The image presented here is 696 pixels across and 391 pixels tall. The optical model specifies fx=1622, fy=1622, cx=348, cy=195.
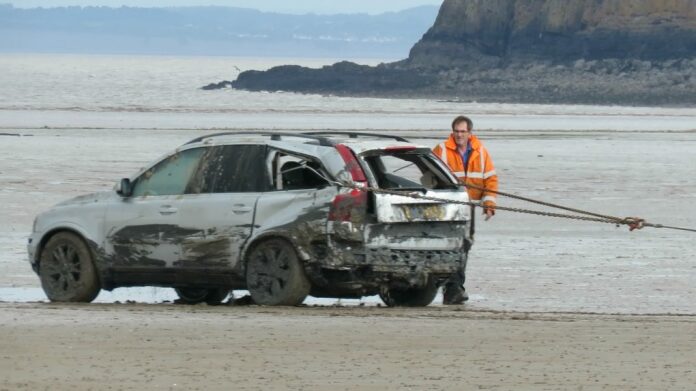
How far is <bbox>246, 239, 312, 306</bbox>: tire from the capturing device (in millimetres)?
12266

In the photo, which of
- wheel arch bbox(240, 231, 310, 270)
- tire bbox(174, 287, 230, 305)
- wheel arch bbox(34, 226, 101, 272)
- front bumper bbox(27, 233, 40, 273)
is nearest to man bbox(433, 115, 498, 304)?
wheel arch bbox(240, 231, 310, 270)

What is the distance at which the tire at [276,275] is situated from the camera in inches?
483

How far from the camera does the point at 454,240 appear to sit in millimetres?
12781

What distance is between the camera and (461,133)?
13.9 meters

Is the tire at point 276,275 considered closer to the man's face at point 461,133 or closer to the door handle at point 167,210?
the door handle at point 167,210

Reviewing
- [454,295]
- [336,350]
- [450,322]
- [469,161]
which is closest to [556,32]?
[469,161]

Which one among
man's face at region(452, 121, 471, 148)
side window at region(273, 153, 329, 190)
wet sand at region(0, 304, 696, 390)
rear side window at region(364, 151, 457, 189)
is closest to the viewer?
wet sand at region(0, 304, 696, 390)

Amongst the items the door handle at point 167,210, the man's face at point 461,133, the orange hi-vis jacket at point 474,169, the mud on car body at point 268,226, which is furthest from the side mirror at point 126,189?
the man's face at point 461,133

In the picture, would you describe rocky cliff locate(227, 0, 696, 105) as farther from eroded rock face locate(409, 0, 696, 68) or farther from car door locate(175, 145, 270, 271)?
car door locate(175, 145, 270, 271)

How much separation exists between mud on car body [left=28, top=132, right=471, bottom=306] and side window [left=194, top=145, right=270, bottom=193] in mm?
11

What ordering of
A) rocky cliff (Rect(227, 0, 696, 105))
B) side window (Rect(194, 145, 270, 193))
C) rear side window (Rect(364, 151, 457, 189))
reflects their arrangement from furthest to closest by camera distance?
rocky cliff (Rect(227, 0, 696, 105)) < rear side window (Rect(364, 151, 457, 189)) < side window (Rect(194, 145, 270, 193))

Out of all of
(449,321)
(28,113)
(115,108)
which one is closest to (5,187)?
(449,321)

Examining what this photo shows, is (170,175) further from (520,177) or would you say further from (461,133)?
(520,177)

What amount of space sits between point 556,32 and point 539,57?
13.7 feet
